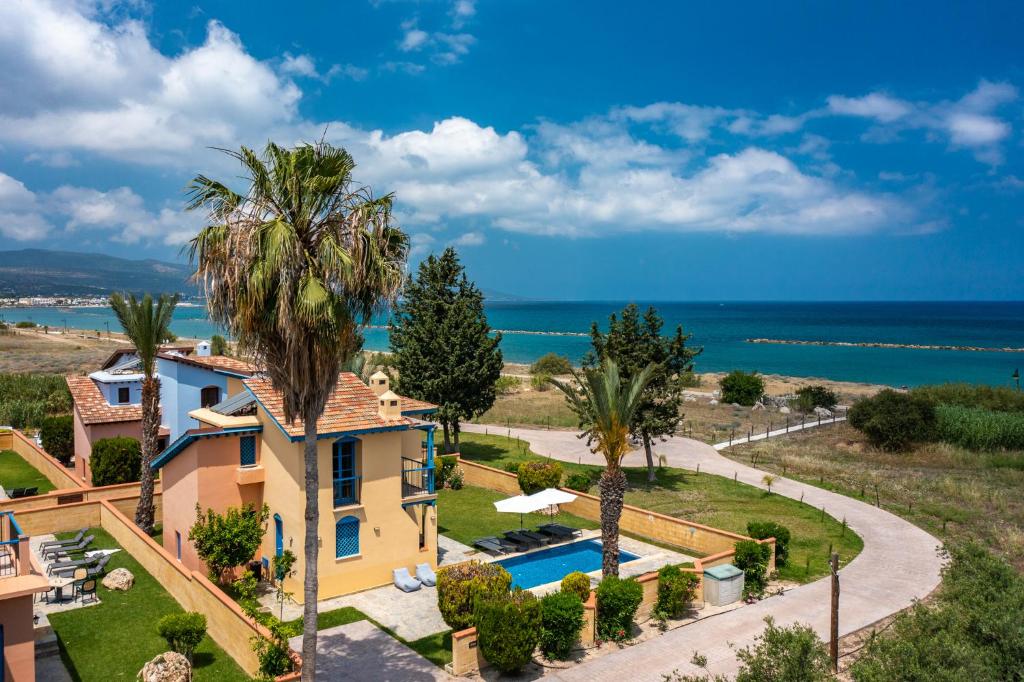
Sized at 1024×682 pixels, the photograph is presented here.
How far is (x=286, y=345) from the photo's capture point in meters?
10.8

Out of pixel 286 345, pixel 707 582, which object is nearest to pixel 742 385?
pixel 707 582

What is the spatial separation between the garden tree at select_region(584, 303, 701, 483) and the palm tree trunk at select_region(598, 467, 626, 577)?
10677mm

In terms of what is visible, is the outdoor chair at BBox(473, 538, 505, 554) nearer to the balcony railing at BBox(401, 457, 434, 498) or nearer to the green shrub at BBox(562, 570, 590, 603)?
the balcony railing at BBox(401, 457, 434, 498)

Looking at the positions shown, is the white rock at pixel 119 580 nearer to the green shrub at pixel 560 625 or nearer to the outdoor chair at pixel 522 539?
the outdoor chair at pixel 522 539

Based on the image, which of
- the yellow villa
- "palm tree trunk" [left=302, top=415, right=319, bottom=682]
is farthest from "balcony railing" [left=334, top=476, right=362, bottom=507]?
"palm tree trunk" [left=302, top=415, right=319, bottom=682]

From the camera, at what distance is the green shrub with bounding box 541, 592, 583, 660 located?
14.8 metres

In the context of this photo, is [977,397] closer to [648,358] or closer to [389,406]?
[648,358]

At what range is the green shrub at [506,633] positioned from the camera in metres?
13.9

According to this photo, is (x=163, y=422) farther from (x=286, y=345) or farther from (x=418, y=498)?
(x=286, y=345)

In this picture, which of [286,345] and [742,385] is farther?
[742,385]

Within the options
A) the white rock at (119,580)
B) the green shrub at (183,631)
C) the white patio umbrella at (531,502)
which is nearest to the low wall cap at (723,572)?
the white patio umbrella at (531,502)

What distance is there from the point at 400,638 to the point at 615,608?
16.5ft

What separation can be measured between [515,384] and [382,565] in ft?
167

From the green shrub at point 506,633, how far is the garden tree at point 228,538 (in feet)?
21.6
